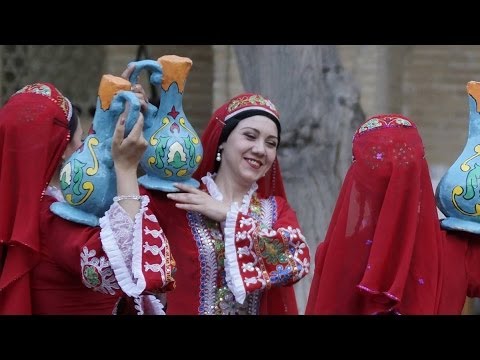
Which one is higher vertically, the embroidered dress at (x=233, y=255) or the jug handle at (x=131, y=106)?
the jug handle at (x=131, y=106)

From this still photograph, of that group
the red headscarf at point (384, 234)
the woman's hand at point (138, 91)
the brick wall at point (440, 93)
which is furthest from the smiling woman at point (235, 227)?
the brick wall at point (440, 93)

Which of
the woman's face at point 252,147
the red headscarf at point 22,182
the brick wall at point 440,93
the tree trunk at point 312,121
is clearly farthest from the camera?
the brick wall at point 440,93

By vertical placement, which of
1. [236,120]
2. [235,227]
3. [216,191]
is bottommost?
[235,227]

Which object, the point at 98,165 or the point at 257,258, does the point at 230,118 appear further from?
the point at 98,165

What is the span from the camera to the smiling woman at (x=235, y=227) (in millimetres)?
4648

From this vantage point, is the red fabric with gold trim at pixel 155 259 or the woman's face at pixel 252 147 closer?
the red fabric with gold trim at pixel 155 259

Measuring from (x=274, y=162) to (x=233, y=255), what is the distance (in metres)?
0.52

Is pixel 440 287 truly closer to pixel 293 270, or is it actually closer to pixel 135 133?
pixel 293 270

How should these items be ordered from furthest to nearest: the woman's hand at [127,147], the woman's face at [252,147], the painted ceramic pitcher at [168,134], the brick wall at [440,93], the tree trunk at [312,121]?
the brick wall at [440,93] < the tree trunk at [312,121] < the woman's face at [252,147] < the painted ceramic pitcher at [168,134] < the woman's hand at [127,147]

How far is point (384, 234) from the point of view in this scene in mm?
4336

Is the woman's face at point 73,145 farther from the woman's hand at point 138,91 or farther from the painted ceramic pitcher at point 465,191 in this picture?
the painted ceramic pitcher at point 465,191

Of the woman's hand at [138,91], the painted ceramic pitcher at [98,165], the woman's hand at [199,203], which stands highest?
the woman's hand at [138,91]

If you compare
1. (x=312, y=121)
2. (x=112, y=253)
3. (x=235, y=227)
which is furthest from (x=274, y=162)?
(x=312, y=121)

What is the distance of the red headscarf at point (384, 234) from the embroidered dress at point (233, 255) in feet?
0.73
